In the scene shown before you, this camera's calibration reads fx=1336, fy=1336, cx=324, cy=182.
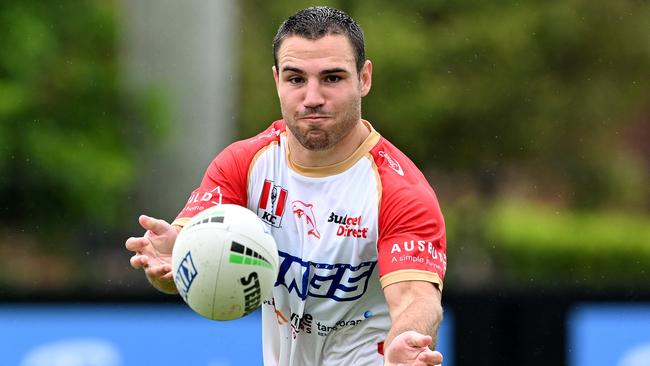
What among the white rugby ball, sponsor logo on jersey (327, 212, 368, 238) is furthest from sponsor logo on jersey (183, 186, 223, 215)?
sponsor logo on jersey (327, 212, 368, 238)

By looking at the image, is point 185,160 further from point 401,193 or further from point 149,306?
point 401,193

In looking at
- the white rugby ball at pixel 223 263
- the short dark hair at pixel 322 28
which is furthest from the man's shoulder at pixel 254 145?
the white rugby ball at pixel 223 263

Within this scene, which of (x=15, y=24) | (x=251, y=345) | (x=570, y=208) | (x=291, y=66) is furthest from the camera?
(x=570, y=208)

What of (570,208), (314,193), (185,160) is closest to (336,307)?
(314,193)

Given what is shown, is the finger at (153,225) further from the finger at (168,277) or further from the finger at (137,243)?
the finger at (168,277)

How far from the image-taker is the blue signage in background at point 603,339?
12.1 metres

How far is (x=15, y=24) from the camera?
→ 17.9m

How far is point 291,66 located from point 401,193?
92cm

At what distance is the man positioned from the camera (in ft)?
23.5

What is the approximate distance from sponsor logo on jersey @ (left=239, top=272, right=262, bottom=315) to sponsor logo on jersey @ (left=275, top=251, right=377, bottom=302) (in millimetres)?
687

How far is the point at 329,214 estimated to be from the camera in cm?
749

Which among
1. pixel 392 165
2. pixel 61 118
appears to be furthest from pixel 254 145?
pixel 61 118

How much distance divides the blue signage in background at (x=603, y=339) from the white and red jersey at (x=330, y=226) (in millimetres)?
4860

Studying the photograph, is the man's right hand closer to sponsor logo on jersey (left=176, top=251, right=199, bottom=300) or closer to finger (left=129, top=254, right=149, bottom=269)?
finger (left=129, top=254, right=149, bottom=269)
